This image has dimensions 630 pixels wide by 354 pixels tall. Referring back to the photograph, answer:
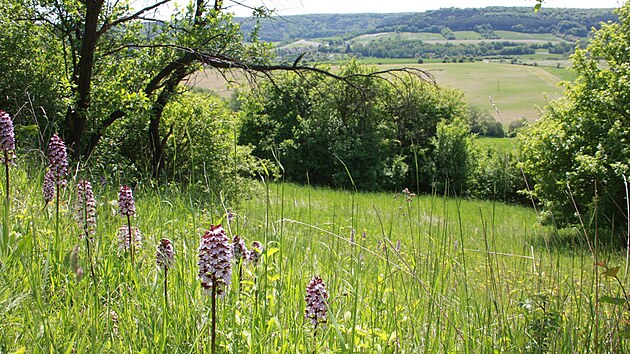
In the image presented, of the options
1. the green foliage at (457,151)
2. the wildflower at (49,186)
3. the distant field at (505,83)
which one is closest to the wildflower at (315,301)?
the wildflower at (49,186)

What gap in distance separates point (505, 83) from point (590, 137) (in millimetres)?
85895

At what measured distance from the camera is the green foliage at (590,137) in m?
15.1

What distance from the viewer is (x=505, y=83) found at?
3807 inches

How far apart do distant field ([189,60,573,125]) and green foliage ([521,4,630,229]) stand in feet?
187

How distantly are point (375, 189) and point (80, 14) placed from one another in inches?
1063

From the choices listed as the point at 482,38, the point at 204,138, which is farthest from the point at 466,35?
the point at 204,138

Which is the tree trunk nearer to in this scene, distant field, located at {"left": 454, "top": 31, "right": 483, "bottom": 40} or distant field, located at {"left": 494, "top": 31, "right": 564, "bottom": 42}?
distant field, located at {"left": 494, "top": 31, "right": 564, "bottom": 42}

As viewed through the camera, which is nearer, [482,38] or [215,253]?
[215,253]

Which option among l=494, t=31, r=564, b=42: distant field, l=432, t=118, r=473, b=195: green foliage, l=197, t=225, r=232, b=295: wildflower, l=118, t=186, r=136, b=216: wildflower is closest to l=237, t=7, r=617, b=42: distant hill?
l=494, t=31, r=564, b=42: distant field

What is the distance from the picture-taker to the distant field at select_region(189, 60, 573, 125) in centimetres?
8038

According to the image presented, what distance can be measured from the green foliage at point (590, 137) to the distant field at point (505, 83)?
57083 millimetres

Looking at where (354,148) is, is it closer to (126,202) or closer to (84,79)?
(84,79)

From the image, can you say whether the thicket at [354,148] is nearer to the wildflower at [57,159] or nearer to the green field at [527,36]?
the wildflower at [57,159]

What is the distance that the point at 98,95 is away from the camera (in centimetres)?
784
